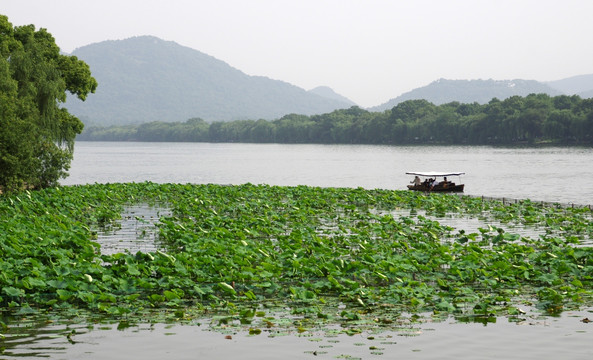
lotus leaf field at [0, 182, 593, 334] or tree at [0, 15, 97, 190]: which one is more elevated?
tree at [0, 15, 97, 190]

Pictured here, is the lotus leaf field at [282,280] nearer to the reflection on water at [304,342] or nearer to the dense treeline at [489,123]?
the reflection on water at [304,342]

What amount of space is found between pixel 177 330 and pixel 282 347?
77.6 inches

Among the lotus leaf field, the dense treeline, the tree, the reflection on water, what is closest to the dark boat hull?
the tree

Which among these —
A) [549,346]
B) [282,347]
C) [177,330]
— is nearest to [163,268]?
[177,330]

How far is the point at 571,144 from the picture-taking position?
455 feet

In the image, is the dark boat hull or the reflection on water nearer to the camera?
the reflection on water

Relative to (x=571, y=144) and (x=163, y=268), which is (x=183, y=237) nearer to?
(x=163, y=268)

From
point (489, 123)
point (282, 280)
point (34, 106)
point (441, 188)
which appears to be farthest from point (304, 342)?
point (489, 123)

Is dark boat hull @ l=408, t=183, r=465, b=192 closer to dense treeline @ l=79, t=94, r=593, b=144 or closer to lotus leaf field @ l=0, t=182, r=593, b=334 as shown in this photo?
lotus leaf field @ l=0, t=182, r=593, b=334

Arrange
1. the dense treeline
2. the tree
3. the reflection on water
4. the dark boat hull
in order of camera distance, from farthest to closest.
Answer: the dense treeline < the dark boat hull < the tree < the reflection on water

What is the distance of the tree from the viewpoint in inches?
1239

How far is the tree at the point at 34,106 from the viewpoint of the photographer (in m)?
31.5

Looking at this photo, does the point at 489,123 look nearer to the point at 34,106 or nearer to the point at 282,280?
the point at 34,106

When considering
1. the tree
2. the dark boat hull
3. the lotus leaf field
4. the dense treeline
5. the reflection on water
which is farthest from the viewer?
the dense treeline
